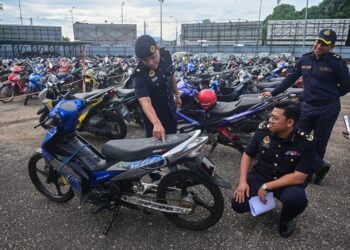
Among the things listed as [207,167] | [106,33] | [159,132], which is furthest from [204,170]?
[106,33]

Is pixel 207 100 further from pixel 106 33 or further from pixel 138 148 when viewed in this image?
pixel 106 33

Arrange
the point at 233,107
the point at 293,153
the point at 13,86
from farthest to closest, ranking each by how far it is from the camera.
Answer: the point at 13,86 < the point at 233,107 < the point at 293,153

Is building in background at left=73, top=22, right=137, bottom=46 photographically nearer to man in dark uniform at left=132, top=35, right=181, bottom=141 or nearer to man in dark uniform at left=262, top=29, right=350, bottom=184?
man in dark uniform at left=262, top=29, right=350, bottom=184

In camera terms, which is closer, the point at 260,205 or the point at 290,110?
the point at 290,110

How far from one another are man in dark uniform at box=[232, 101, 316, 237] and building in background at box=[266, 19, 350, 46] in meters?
37.4

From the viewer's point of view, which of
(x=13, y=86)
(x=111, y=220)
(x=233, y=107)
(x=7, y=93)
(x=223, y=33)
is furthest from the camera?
(x=223, y=33)

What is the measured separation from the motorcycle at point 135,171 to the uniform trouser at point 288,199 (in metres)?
0.30

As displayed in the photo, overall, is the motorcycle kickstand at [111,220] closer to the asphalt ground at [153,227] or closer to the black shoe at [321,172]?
the asphalt ground at [153,227]

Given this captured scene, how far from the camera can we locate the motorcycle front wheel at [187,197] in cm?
238

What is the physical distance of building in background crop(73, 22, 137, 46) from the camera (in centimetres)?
5478

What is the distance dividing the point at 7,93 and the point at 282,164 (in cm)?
866

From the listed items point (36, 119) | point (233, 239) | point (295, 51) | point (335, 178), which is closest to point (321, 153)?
point (335, 178)

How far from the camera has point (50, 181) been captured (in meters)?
2.97

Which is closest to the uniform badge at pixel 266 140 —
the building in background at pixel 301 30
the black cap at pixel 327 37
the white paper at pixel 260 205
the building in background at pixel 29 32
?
the white paper at pixel 260 205
